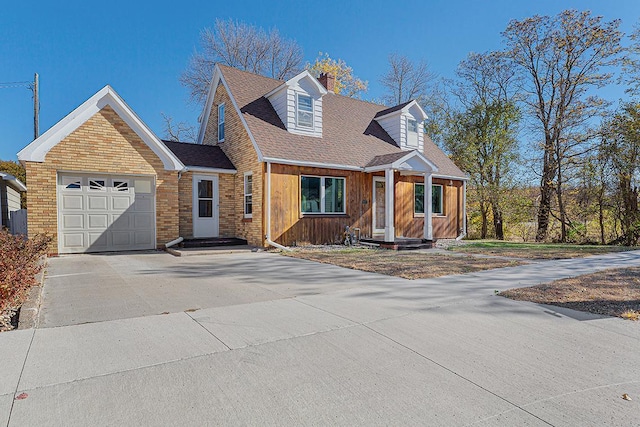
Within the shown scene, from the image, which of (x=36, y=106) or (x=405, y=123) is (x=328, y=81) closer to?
(x=405, y=123)

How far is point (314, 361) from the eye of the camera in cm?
338

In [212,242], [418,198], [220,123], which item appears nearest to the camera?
[212,242]

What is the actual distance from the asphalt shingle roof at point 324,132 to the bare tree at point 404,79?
11.0m

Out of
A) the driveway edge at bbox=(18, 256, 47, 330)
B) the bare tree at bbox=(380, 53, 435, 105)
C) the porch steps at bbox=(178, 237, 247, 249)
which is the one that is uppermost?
the bare tree at bbox=(380, 53, 435, 105)

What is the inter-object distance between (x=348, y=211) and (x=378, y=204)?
1.83 meters

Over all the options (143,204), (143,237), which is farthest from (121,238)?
(143,204)

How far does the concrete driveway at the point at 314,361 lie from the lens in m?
2.54

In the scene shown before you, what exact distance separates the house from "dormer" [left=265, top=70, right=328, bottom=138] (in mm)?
51

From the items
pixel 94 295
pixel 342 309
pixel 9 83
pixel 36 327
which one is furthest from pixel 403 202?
pixel 9 83

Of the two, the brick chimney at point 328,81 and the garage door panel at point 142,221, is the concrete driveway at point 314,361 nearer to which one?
the garage door panel at point 142,221

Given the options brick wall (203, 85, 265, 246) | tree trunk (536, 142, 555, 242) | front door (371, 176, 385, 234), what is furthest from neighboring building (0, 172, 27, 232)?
tree trunk (536, 142, 555, 242)

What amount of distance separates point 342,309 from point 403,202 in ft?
38.6

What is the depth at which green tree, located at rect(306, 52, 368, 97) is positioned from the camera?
28.0m

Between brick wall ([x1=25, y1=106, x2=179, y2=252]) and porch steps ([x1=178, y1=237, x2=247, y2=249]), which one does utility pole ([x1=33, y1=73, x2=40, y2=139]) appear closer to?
brick wall ([x1=25, y1=106, x2=179, y2=252])
